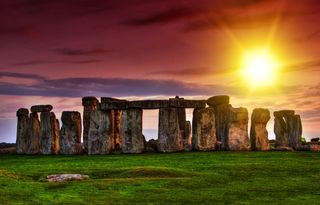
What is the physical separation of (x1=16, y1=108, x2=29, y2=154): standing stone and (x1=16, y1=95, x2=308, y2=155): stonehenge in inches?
2.7

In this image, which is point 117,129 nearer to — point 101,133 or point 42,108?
point 101,133

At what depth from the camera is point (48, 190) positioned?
17.6 metres

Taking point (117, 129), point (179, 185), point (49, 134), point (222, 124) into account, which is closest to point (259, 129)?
point (222, 124)

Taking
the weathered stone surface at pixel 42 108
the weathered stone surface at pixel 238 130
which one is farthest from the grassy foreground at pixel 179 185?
the weathered stone surface at pixel 42 108

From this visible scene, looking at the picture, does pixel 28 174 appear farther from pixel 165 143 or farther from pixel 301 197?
pixel 165 143

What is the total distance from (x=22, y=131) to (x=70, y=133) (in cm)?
458

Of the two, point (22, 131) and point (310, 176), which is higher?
point (22, 131)

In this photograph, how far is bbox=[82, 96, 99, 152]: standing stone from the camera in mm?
40938

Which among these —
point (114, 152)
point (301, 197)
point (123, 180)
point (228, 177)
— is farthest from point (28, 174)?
point (114, 152)

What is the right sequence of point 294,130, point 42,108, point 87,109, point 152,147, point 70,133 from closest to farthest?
point 152,147 → point 70,133 → point 42,108 → point 87,109 → point 294,130

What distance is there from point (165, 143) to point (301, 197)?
19.6 metres

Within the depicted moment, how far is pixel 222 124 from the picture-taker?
3866 cm

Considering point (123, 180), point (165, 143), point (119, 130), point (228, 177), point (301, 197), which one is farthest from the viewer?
point (119, 130)

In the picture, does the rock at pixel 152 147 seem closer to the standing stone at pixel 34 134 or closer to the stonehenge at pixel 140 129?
the stonehenge at pixel 140 129
